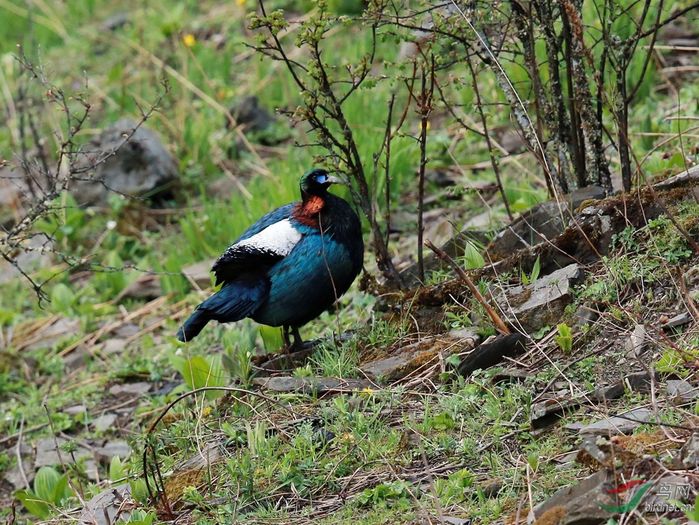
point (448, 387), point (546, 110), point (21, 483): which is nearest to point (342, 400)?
point (448, 387)

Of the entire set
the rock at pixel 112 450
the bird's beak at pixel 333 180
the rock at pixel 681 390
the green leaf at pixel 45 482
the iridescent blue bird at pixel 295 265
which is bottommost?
the rock at pixel 112 450

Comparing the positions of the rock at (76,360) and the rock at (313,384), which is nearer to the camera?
the rock at (313,384)

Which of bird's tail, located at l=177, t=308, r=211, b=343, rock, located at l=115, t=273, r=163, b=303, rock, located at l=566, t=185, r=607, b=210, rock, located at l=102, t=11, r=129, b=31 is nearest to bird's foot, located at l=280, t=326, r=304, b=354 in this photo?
bird's tail, located at l=177, t=308, r=211, b=343

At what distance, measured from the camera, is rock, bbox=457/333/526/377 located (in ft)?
13.2

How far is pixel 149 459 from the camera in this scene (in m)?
4.15

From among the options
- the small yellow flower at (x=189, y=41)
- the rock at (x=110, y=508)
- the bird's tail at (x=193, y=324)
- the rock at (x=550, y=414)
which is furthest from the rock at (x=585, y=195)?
the small yellow flower at (x=189, y=41)

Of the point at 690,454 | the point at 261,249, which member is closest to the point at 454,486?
the point at 690,454

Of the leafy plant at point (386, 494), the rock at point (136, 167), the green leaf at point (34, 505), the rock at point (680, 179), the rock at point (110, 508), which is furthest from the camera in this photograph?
the rock at point (136, 167)

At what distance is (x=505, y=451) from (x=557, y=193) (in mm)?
1343

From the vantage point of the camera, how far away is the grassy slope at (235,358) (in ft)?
11.5

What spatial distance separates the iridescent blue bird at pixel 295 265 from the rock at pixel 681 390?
4.94ft

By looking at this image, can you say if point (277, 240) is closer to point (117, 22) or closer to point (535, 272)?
point (535, 272)

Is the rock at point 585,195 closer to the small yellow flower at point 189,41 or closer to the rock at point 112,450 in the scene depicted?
the rock at point 112,450

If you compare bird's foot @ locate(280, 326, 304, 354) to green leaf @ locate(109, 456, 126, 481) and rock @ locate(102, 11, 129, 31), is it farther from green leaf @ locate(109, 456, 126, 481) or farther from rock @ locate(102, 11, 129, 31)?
rock @ locate(102, 11, 129, 31)
